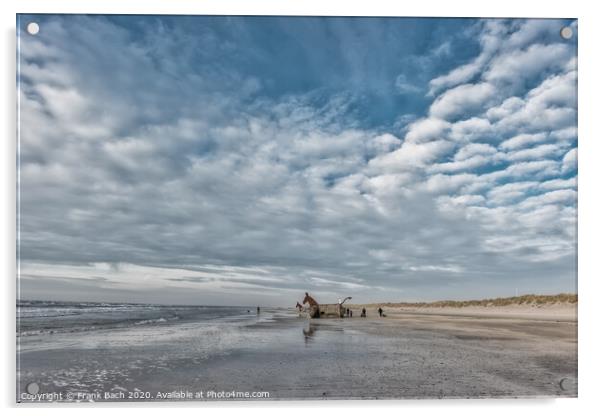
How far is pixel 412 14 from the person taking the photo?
8156mm

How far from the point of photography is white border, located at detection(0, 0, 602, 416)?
24.3 feet

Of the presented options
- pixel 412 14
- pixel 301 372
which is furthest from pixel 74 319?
pixel 412 14

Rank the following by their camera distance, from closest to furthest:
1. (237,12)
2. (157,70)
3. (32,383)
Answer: (32,383) → (237,12) → (157,70)

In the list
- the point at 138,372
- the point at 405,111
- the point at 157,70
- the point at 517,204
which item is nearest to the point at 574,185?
the point at 517,204

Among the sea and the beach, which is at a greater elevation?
the beach

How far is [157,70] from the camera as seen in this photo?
8.66 metres

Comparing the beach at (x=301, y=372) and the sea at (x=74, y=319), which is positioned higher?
the beach at (x=301, y=372)

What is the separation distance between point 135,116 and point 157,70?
1145mm

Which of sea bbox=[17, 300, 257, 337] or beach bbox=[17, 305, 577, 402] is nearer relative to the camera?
beach bbox=[17, 305, 577, 402]

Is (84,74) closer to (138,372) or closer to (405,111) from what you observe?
(138,372)

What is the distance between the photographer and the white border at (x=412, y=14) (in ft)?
24.3

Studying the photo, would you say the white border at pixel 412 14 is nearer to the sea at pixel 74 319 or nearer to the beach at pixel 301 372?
the beach at pixel 301 372

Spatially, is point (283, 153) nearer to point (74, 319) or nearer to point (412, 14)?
point (412, 14)

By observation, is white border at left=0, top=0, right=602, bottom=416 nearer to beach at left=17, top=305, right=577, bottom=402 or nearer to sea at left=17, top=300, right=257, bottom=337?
beach at left=17, top=305, right=577, bottom=402
